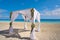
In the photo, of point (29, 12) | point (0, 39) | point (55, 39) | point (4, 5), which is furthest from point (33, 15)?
point (4, 5)

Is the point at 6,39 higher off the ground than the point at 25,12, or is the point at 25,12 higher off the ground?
the point at 25,12

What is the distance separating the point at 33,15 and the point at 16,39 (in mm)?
2360

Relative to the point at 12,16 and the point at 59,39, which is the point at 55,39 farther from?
the point at 12,16

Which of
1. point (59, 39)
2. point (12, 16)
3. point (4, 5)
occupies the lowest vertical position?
point (59, 39)

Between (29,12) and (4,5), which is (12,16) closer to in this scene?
(29,12)

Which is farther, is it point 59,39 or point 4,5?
point 4,5

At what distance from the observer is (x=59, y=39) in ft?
31.3

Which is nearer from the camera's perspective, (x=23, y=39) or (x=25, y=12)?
(x=23, y=39)

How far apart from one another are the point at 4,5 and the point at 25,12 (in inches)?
1114

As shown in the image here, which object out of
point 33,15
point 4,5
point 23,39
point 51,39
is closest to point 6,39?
point 23,39

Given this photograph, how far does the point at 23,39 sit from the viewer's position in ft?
30.2

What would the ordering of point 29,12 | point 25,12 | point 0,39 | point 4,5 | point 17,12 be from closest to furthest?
point 0,39, point 29,12, point 25,12, point 17,12, point 4,5

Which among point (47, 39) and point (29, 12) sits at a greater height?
point (29, 12)

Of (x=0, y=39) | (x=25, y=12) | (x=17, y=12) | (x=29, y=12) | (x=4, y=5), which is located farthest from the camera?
(x=4, y=5)
